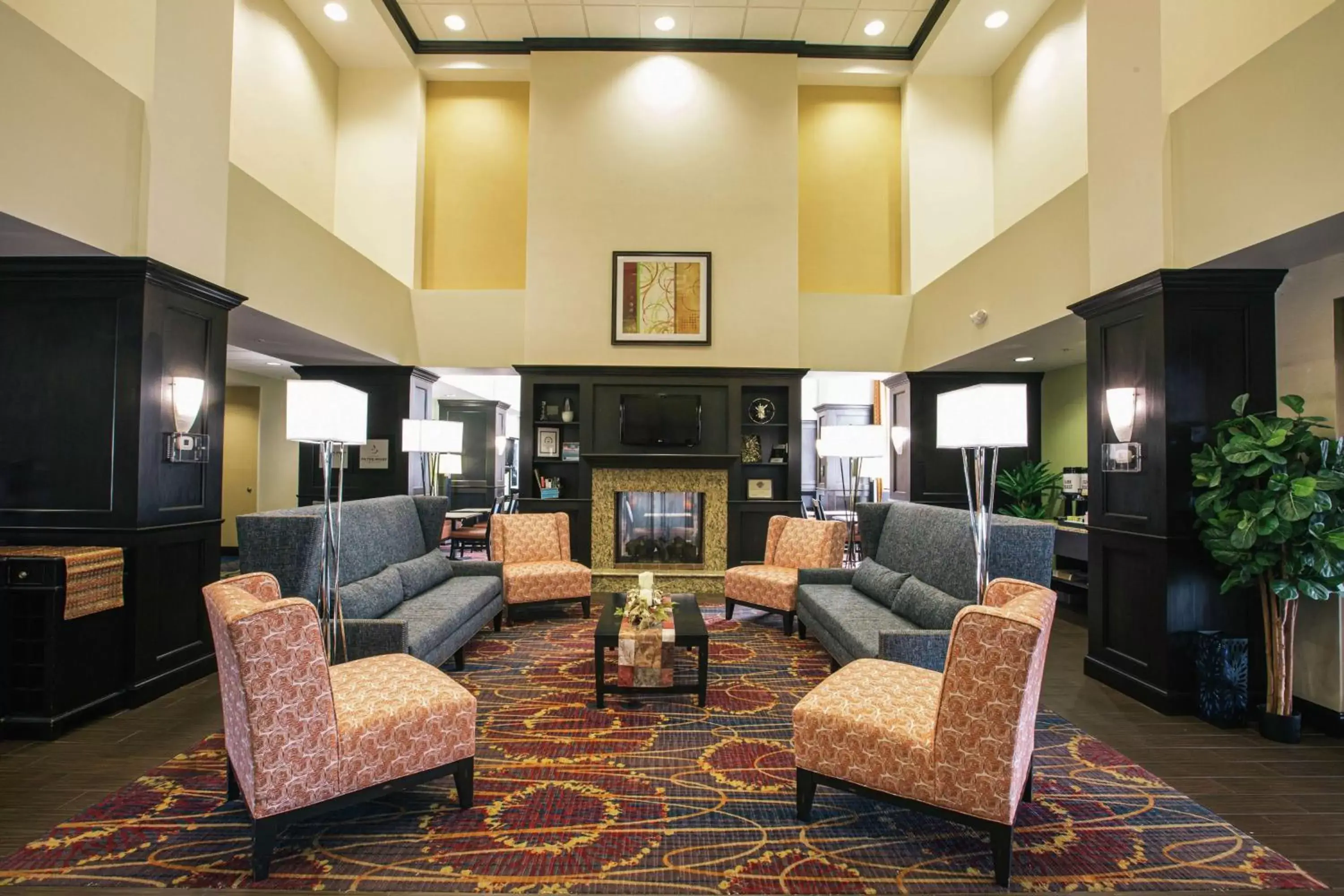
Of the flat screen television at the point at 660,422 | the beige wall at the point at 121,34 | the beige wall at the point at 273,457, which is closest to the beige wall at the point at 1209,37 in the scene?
the flat screen television at the point at 660,422

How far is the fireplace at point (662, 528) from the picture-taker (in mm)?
7195

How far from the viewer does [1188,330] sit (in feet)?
11.7

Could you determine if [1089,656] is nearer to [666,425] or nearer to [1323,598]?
[1323,598]

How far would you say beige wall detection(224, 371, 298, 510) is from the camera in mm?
9078

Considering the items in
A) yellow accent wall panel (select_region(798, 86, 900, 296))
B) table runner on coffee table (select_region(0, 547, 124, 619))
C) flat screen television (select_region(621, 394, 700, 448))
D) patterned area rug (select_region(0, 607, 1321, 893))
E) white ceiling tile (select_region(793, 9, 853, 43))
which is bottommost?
patterned area rug (select_region(0, 607, 1321, 893))

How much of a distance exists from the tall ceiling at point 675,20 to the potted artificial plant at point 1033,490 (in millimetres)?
4966

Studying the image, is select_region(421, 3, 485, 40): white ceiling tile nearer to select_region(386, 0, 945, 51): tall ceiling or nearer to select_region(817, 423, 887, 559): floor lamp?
Result: select_region(386, 0, 945, 51): tall ceiling

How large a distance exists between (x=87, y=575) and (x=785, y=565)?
4531 mm

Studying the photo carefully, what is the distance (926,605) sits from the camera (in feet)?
11.8

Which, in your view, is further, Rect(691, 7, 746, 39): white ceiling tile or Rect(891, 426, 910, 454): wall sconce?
Rect(891, 426, 910, 454): wall sconce

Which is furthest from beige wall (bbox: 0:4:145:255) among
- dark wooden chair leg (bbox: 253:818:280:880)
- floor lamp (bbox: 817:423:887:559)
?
floor lamp (bbox: 817:423:887:559)

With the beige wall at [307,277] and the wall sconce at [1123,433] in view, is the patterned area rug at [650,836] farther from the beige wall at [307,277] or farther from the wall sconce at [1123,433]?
the beige wall at [307,277]

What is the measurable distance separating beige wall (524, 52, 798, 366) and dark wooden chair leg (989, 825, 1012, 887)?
5570mm

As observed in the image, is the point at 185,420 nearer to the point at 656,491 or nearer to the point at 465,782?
the point at 465,782
